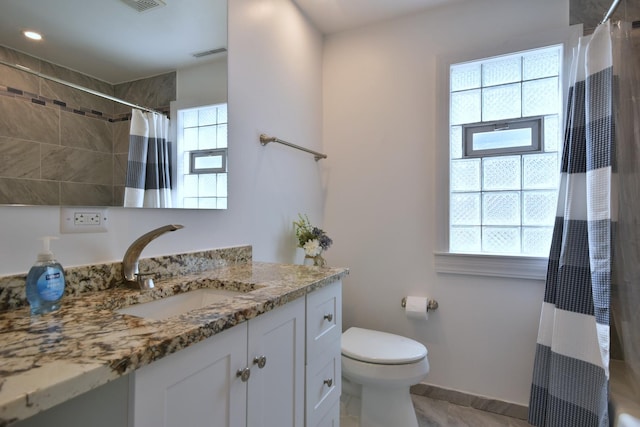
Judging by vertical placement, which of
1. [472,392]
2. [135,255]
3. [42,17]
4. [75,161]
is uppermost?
[42,17]

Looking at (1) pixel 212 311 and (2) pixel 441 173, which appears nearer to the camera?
(1) pixel 212 311

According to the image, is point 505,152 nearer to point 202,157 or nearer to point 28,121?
point 202,157

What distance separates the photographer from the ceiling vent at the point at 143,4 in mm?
1081

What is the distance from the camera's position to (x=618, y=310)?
139 centimetres

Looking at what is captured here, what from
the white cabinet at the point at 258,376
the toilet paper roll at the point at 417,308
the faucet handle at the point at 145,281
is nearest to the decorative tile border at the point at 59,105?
the faucet handle at the point at 145,281

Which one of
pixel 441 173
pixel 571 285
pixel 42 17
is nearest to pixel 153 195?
pixel 42 17

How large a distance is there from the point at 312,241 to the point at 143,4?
4.30ft

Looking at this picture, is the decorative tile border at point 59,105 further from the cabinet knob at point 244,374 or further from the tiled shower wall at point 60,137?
the cabinet knob at point 244,374

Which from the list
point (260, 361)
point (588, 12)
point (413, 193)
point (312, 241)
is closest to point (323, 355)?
point (260, 361)

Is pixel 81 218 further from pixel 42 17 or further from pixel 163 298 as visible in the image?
pixel 42 17

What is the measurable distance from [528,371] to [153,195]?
6.90 ft

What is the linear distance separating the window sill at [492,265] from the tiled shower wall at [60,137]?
175 centimetres

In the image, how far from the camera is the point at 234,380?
78 cm

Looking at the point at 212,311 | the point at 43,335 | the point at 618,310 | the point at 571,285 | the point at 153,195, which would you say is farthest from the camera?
the point at 571,285
